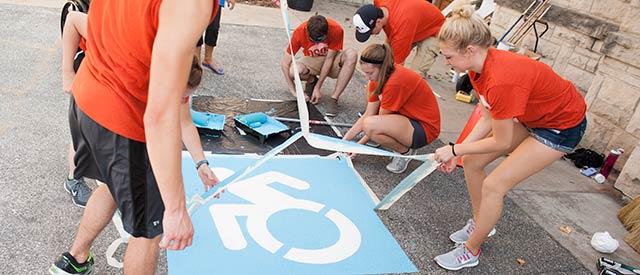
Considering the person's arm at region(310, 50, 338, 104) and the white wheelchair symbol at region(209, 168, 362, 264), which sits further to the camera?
the person's arm at region(310, 50, 338, 104)

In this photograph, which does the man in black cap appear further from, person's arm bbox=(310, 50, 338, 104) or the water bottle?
the water bottle

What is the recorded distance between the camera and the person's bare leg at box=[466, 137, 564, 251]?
2.58m

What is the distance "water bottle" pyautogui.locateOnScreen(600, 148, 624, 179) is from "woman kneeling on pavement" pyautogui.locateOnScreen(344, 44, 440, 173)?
5.73 feet

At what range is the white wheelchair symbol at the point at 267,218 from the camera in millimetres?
2693

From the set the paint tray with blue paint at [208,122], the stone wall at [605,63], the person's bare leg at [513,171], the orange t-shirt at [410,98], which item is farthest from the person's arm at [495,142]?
the stone wall at [605,63]

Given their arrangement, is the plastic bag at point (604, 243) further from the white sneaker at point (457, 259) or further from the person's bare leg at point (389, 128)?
the person's bare leg at point (389, 128)

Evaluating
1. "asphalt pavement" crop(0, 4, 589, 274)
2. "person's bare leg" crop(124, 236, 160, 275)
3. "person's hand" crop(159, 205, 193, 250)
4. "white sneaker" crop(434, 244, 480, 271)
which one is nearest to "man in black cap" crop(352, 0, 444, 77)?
"asphalt pavement" crop(0, 4, 589, 274)

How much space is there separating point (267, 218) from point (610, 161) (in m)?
3.26

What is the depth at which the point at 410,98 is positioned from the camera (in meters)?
3.74

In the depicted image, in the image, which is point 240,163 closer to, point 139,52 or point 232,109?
point 232,109

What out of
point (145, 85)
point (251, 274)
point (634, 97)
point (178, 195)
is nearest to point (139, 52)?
point (145, 85)

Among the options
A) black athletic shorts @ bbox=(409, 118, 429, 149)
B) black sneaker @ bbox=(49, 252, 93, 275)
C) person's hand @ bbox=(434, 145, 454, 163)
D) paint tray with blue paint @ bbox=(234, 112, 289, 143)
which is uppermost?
person's hand @ bbox=(434, 145, 454, 163)

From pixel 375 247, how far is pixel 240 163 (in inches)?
46.9

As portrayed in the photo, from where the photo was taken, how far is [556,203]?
152 inches
